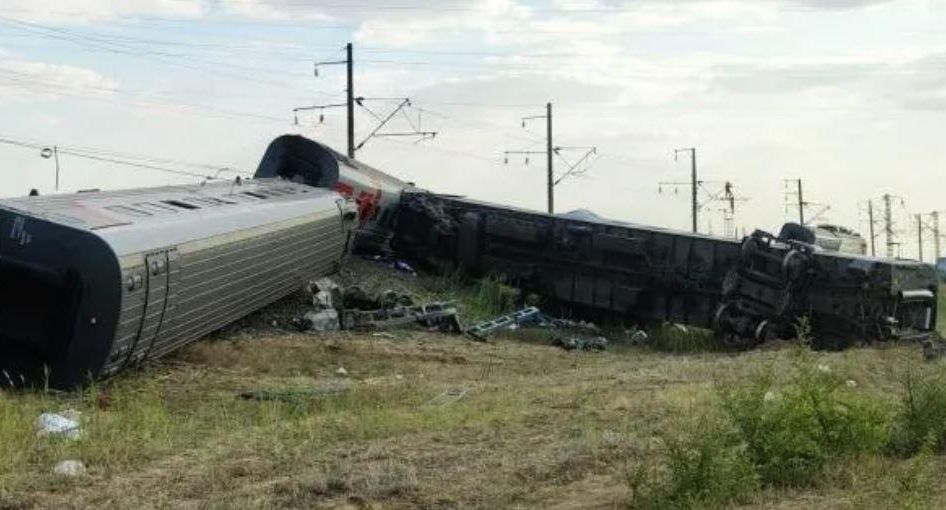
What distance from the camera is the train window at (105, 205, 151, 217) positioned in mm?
11516

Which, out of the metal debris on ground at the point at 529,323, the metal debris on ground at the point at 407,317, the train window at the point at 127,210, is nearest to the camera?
the train window at the point at 127,210

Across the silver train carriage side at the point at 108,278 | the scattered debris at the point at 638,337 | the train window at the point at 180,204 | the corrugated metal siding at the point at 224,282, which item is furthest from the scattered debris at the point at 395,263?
the train window at the point at 180,204

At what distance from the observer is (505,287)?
21938mm

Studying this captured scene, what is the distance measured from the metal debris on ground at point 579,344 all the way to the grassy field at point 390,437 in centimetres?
382

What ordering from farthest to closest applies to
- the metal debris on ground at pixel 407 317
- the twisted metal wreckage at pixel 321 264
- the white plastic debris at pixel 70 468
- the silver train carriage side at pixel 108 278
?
the metal debris on ground at pixel 407 317
the twisted metal wreckage at pixel 321 264
the silver train carriage side at pixel 108 278
the white plastic debris at pixel 70 468

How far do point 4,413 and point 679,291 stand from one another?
14705 millimetres

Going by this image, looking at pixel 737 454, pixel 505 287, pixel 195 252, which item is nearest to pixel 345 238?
pixel 505 287

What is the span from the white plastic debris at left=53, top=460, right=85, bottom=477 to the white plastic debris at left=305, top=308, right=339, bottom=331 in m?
9.82

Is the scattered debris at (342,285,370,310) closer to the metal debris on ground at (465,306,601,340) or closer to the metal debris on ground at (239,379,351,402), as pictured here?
the metal debris on ground at (465,306,601,340)

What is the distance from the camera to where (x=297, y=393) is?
1120 centimetres

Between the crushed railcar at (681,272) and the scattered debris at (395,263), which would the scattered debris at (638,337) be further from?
the scattered debris at (395,263)

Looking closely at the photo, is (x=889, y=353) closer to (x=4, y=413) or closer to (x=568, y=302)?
(x=568, y=302)

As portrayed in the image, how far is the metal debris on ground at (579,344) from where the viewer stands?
18203 mm

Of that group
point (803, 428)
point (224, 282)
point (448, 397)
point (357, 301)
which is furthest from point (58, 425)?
point (357, 301)
